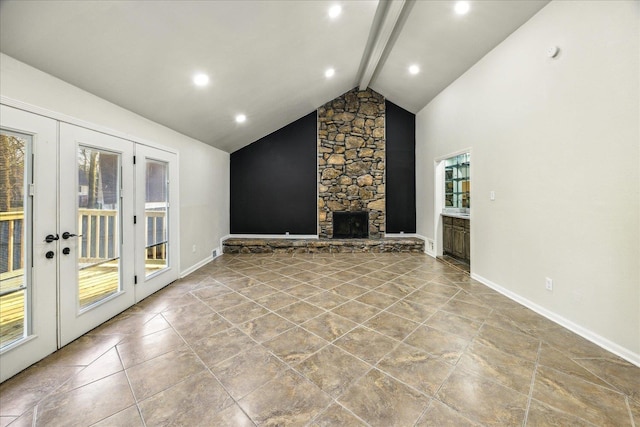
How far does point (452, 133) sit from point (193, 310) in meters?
4.94

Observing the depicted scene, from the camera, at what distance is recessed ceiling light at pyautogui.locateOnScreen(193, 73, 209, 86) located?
308 cm

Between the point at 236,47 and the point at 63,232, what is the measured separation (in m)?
2.50

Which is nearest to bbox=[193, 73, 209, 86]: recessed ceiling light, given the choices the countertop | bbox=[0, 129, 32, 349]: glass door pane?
bbox=[0, 129, 32, 349]: glass door pane

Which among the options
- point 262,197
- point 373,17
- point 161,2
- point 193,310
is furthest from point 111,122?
point 262,197

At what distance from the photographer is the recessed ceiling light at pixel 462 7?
3.08 meters

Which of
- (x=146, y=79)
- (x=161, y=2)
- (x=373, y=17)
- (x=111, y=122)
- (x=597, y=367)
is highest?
(x=373, y=17)

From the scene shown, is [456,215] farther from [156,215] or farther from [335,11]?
[156,215]

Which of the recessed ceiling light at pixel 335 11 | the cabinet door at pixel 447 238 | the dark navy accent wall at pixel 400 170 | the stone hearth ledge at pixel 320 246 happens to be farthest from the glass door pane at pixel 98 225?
the dark navy accent wall at pixel 400 170

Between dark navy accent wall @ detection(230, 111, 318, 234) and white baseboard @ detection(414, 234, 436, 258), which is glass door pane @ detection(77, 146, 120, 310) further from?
white baseboard @ detection(414, 234, 436, 258)

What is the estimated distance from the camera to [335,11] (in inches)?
126

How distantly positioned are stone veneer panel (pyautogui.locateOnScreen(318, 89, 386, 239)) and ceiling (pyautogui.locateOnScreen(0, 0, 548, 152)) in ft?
3.40

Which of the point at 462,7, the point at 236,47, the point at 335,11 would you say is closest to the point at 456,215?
the point at 462,7

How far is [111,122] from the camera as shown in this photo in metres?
2.75

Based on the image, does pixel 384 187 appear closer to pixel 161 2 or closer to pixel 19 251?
pixel 161 2
